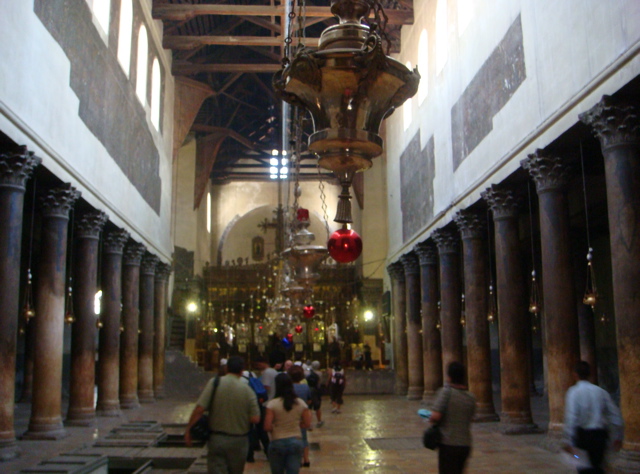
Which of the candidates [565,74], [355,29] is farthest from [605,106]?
[355,29]

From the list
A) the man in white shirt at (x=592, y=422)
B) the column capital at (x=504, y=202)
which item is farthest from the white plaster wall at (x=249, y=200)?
the man in white shirt at (x=592, y=422)

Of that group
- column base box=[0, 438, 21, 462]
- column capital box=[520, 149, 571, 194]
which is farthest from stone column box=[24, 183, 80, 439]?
column capital box=[520, 149, 571, 194]

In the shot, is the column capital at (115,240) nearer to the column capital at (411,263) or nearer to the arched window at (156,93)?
the arched window at (156,93)

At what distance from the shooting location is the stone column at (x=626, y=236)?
891cm

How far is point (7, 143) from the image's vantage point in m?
11.0

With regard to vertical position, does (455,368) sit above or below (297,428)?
above

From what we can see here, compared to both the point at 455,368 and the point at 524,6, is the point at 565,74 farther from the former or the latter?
the point at 455,368

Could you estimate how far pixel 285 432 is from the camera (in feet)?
21.4

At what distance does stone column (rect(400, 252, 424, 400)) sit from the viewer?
22.9m

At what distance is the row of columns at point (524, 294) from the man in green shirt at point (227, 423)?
529cm

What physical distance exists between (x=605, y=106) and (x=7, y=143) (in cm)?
889

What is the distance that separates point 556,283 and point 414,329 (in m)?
11.7

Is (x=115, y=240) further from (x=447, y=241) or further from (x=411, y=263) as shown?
(x=411, y=263)

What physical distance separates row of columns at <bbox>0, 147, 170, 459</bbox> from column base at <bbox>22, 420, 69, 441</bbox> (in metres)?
0.02
